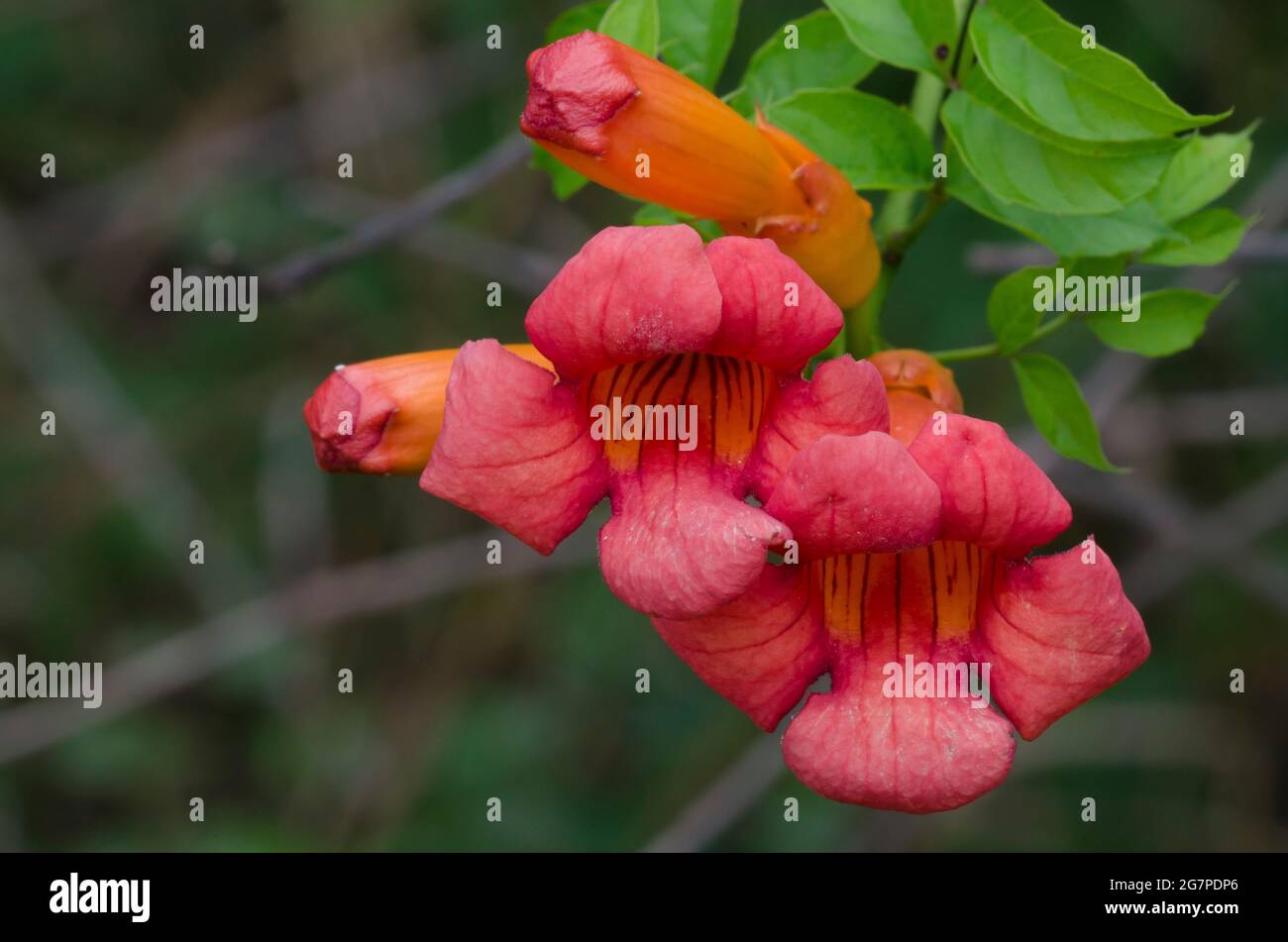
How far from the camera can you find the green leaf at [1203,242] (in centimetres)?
223

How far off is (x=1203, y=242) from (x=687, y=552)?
4.11ft

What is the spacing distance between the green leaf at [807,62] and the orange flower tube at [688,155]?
0.29 metres

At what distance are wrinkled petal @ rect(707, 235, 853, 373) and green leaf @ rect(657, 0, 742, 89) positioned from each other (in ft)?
2.32

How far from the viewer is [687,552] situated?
1.71m

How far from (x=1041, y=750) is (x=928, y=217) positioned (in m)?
3.54

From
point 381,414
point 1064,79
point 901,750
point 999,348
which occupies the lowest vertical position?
point 901,750

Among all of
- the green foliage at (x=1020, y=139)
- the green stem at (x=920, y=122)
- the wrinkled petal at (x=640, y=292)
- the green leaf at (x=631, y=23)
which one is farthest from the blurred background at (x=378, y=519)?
the wrinkled petal at (x=640, y=292)

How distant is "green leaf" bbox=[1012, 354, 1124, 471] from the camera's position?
7.30ft

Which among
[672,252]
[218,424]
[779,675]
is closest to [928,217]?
[672,252]

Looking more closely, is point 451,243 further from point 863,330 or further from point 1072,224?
point 1072,224

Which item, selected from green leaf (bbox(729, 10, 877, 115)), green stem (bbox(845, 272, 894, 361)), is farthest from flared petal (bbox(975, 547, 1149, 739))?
green leaf (bbox(729, 10, 877, 115))

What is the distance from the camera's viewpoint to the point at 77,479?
5.93 metres

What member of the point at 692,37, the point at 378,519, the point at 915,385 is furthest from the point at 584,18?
the point at 378,519

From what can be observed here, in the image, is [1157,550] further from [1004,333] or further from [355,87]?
[355,87]
